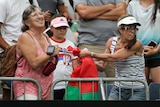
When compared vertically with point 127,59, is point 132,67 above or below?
below

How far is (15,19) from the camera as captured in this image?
351 inches

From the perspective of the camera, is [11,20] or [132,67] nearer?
[132,67]

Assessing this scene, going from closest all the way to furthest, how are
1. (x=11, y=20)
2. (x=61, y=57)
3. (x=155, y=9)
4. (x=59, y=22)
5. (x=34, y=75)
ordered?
(x=34, y=75) < (x=61, y=57) < (x=59, y=22) < (x=11, y=20) < (x=155, y=9)

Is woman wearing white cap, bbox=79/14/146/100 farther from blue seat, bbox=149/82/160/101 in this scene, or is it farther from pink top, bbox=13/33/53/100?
pink top, bbox=13/33/53/100

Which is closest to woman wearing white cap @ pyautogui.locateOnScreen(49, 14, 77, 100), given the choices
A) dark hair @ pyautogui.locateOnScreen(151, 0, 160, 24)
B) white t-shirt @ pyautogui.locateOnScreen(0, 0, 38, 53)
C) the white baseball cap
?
white t-shirt @ pyautogui.locateOnScreen(0, 0, 38, 53)

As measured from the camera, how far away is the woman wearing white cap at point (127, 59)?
25.8ft

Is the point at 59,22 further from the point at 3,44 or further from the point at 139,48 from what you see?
the point at 139,48

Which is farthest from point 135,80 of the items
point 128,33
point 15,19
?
point 15,19

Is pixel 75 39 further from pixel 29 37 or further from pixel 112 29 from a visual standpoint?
pixel 29 37

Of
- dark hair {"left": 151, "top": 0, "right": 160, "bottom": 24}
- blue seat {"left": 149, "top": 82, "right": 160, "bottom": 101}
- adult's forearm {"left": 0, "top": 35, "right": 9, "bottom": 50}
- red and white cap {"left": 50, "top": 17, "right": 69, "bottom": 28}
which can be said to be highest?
dark hair {"left": 151, "top": 0, "right": 160, "bottom": 24}

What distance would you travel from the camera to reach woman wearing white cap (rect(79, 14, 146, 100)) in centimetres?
788

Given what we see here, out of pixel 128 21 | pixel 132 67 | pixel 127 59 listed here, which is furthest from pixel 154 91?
pixel 128 21

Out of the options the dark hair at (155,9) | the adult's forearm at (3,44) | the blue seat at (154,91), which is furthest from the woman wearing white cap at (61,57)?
the dark hair at (155,9)

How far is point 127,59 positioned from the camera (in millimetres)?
7988
